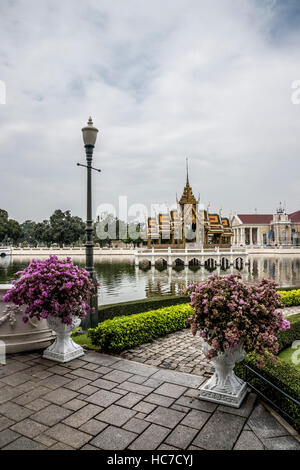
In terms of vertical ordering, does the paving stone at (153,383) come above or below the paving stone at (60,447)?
below

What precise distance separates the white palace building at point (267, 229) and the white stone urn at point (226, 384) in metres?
83.2

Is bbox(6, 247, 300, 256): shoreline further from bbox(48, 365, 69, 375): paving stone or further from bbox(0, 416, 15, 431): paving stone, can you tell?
bbox(0, 416, 15, 431): paving stone

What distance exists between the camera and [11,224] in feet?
270

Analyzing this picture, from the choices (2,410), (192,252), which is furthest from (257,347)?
(192,252)

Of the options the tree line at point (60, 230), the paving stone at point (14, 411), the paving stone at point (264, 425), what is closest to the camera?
the paving stone at point (264, 425)

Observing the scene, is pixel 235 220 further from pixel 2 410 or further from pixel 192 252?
pixel 2 410

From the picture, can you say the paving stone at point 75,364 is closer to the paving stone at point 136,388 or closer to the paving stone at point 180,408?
the paving stone at point 136,388

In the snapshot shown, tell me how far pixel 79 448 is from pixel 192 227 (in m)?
51.1

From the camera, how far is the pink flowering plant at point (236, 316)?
13.4 feet

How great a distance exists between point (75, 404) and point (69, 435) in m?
0.70

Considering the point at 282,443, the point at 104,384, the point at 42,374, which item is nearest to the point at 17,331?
the point at 42,374

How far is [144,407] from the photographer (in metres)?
4.17

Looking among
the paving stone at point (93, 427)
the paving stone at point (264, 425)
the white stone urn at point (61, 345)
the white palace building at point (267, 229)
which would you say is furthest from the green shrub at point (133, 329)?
the white palace building at point (267, 229)
